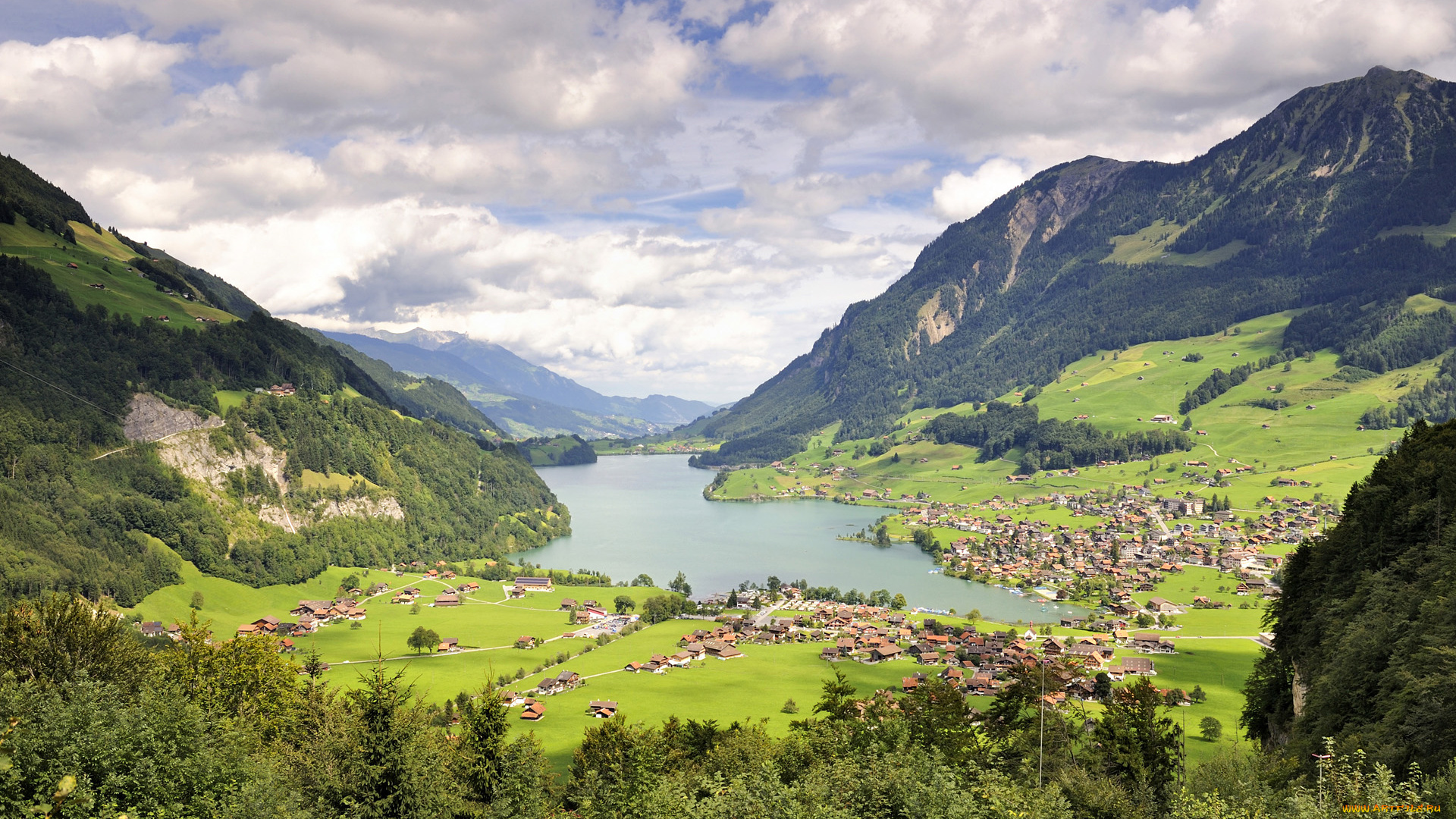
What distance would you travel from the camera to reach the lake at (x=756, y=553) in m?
104

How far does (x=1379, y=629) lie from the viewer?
98.1 feet

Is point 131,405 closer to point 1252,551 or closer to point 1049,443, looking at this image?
point 1252,551

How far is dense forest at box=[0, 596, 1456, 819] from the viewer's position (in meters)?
20.0

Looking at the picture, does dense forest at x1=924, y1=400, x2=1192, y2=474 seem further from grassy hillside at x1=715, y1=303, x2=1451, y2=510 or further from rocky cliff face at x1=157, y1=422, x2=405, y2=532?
rocky cliff face at x1=157, y1=422, x2=405, y2=532

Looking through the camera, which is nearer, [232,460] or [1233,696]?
[1233,696]

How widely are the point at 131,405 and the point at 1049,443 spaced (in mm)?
168298

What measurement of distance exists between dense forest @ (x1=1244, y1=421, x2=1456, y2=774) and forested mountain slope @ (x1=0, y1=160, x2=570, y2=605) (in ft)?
277

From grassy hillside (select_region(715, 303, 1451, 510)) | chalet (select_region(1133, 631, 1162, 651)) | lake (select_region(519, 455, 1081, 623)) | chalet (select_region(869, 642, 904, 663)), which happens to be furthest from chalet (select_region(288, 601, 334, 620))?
grassy hillside (select_region(715, 303, 1451, 510))

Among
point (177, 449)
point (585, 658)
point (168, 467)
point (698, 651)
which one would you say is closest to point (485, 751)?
point (585, 658)

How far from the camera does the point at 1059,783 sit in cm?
2775

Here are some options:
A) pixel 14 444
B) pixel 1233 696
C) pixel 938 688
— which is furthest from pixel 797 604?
pixel 14 444

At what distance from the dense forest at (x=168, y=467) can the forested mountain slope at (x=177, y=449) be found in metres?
0.22

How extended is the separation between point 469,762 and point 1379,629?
30.4 m

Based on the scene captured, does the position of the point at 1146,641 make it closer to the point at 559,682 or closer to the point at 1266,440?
the point at 559,682
